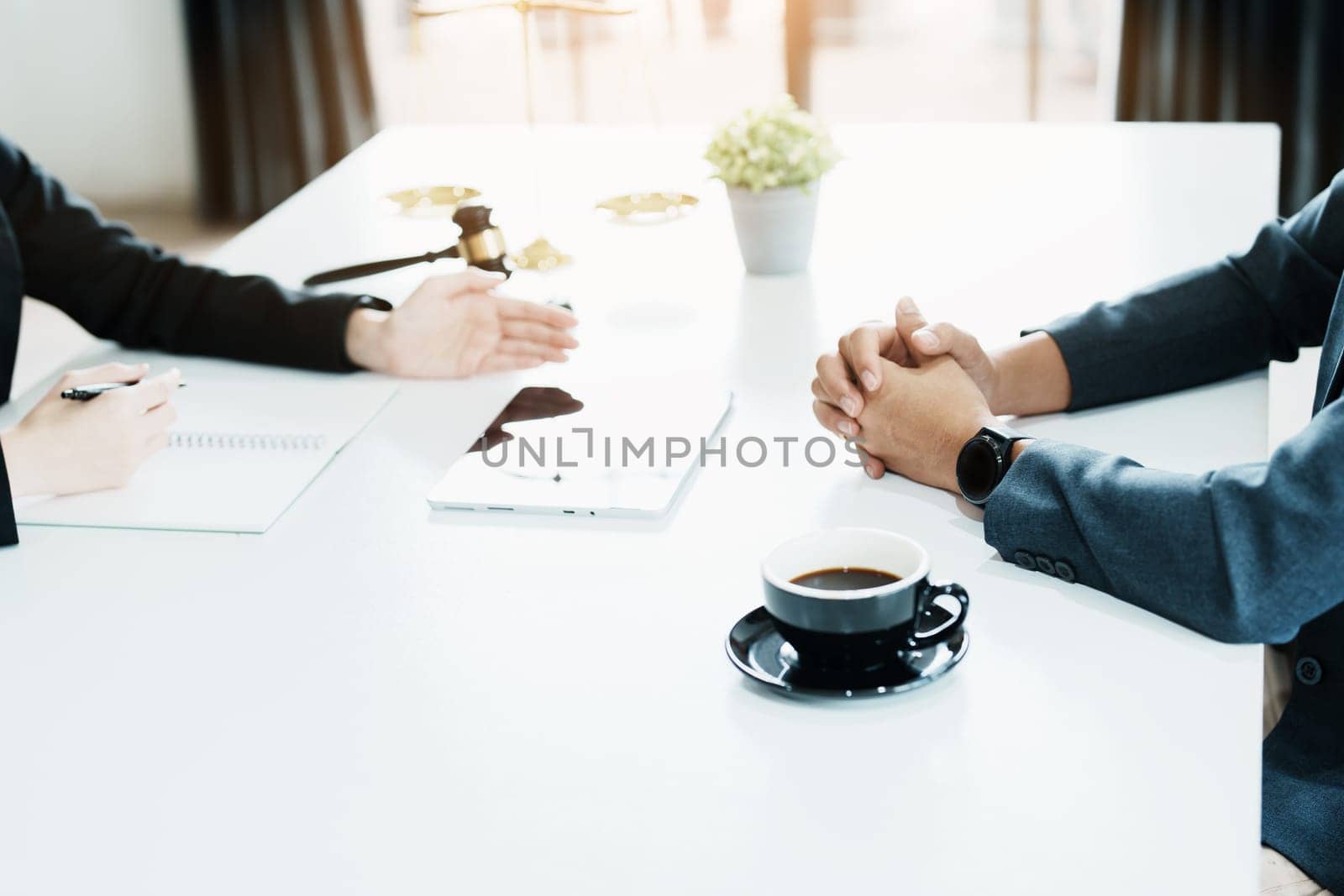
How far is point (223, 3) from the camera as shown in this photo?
13.9 ft

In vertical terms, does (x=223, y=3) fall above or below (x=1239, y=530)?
above

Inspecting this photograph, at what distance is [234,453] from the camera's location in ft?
4.45

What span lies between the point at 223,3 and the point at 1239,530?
3.94 metres

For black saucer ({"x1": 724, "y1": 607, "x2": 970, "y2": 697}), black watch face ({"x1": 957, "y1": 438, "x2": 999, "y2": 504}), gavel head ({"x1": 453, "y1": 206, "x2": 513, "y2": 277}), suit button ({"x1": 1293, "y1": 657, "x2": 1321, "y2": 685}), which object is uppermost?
gavel head ({"x1": 453, "y1": 206, "x2": 513, "y2": 277})

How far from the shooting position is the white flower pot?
168 centimetres

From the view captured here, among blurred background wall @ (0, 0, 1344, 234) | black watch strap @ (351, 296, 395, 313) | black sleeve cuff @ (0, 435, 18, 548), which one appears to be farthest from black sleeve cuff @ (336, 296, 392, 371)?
blurred background wall @ (0, 0, 1344, 234)

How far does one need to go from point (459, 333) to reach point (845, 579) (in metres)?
0.70

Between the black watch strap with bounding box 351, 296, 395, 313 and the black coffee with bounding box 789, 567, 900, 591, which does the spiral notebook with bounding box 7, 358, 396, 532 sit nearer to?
the black watch strap with bounding box 351, 296, 395, 313

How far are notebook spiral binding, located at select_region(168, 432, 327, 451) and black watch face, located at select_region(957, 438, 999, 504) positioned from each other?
607 millimetres

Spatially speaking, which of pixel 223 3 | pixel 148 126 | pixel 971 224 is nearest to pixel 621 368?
pixel 971 224

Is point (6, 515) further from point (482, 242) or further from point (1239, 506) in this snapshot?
point (1239, 506)

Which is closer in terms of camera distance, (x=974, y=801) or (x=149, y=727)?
(x=974, y=801)

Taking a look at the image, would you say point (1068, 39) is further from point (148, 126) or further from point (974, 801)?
point (974, 801)

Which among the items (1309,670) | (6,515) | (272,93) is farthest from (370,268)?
(272,93)
